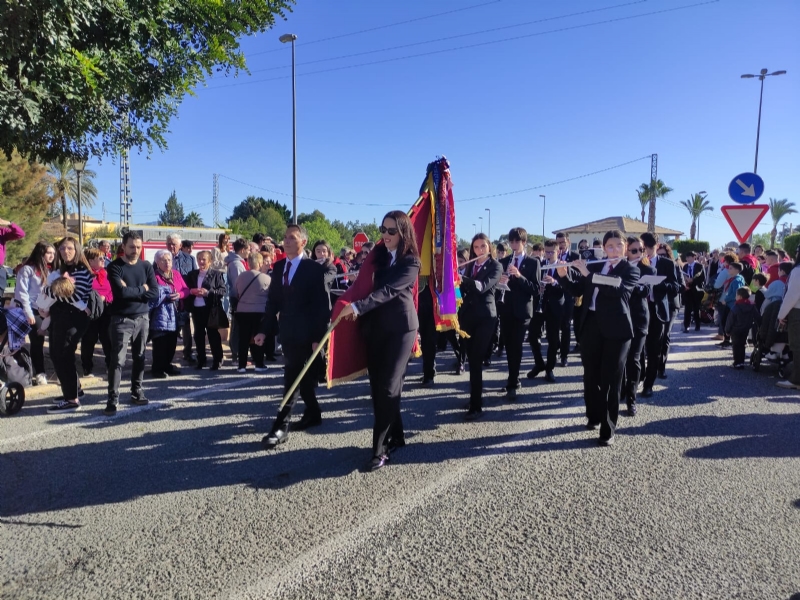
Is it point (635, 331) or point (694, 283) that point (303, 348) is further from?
point (694, 283)

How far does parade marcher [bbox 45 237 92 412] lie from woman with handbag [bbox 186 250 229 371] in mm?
2233

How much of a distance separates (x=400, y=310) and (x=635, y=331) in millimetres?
2967

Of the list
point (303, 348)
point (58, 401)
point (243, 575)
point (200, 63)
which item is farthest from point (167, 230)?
point (243, 575)

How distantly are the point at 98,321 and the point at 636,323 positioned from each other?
695 centimetres

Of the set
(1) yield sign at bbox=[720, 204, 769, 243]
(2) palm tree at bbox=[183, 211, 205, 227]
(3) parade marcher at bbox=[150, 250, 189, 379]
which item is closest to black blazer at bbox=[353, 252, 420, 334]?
(3) parade marcher at bbox=[150, 250, 189, 379]

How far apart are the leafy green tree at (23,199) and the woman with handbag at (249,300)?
20989mm

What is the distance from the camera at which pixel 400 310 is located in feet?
14.6

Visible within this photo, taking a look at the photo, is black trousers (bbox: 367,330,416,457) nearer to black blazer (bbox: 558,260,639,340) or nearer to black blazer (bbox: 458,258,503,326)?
black blazer (bbox: 458,258,503,326)

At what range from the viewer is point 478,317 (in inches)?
236

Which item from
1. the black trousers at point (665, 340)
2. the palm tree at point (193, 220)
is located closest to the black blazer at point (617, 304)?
the black trousers at point (665, 340)

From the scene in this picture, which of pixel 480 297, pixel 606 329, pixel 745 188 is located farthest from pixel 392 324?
pixel 745 188

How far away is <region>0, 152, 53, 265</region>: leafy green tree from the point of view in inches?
968

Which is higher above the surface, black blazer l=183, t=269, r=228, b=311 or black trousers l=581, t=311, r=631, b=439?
black blazer l=183, t=269, r=228, b=311

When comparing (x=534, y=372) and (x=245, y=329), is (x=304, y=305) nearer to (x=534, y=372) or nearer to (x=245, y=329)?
(x=245, y=329)
